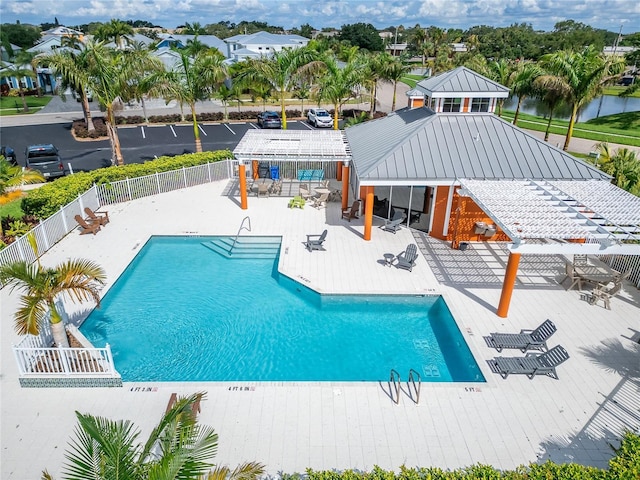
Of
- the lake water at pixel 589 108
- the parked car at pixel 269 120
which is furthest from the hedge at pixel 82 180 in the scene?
the lake water at pixel 589 108

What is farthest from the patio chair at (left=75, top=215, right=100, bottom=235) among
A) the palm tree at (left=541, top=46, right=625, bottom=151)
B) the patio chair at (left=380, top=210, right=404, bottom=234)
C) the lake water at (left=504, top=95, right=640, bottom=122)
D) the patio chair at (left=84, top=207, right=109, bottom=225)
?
the lake water at (left=504, top=95, right=640, bottom=122)

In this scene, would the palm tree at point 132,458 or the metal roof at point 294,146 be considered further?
the metal roof at point 294,146

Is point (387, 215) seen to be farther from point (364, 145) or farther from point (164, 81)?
point (164, 81)

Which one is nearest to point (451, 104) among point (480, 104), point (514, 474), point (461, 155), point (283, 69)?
point (480, 104)

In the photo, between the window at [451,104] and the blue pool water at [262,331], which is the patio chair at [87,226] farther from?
the window at [451,104]

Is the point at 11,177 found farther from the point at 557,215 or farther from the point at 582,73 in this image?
the point at 582,73

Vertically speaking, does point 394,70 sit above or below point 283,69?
below
